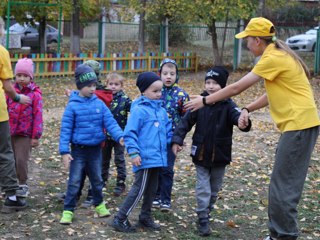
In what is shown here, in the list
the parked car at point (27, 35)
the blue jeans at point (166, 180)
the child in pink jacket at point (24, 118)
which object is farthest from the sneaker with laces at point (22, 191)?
the parked car at point (27, 35)

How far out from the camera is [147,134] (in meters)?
5.45

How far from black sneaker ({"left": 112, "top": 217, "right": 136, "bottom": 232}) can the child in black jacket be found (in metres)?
0.66

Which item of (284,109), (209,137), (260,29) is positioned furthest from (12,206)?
(260,29)

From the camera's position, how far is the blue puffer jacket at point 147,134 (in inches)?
213

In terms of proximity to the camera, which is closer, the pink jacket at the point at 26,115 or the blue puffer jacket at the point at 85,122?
the blue puffer jacket at the point at 85,122

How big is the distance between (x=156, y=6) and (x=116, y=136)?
1740 centimetres

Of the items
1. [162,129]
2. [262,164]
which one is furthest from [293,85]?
[262,164]

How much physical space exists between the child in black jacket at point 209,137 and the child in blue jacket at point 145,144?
0.29 metres

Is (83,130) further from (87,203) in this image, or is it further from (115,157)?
(115,157)

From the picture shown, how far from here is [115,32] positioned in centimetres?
3075

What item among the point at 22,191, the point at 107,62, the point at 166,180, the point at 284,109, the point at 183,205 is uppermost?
the point at 284,109

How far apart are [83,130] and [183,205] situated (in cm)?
159

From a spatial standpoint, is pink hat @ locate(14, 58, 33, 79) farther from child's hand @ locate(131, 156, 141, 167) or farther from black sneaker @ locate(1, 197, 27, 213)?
child's hand @ locate(131, 156, 141, 167)

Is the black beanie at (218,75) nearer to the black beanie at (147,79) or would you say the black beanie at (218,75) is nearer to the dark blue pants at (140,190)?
the black beanie at (147,79)
